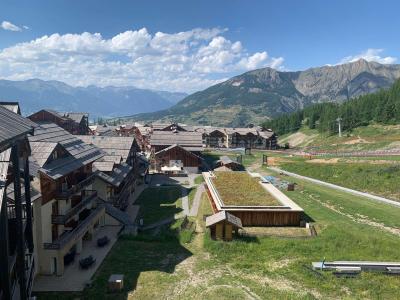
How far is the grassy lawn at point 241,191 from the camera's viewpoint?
4366 cm

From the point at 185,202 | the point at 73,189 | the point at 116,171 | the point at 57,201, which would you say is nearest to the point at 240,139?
the point at 185,202

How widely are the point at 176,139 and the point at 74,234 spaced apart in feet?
203

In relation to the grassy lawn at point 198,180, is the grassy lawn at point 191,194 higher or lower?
lower

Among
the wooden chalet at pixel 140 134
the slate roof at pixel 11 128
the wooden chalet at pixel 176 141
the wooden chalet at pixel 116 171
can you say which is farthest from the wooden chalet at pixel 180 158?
the slate roof at pixel 11 128

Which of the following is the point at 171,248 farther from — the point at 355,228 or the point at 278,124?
the point at 278,124

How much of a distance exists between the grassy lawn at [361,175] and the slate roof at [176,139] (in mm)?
26733

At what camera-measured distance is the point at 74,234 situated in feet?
112

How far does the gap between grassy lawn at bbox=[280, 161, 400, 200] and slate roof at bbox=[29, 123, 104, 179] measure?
41513mm

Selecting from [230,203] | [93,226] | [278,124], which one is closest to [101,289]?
[93,226]

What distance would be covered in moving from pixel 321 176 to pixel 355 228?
32874mm

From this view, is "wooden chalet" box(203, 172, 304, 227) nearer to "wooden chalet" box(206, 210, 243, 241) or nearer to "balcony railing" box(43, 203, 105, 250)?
"wooden chalet" box(206, 210, 243, 241)

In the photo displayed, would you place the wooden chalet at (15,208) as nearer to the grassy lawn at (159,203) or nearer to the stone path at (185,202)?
the grassy lawn at (159,203)

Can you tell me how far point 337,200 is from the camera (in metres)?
50.9

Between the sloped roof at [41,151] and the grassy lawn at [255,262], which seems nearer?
the grassy lawn at [255,262]
